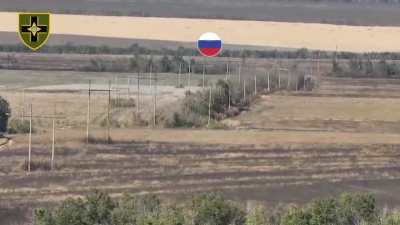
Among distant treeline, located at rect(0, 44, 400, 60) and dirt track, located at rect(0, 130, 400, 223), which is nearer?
dirt track, located at rect(0, 130, 400, 223)

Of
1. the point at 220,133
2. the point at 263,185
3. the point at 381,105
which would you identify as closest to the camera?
the point at 263,185

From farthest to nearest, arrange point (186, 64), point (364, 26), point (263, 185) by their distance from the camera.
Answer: point (364, 26) → point (186, 64) → point (263, 185)

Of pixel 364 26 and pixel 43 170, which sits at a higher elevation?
pixel 364 26

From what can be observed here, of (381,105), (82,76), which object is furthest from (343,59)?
(381,105)

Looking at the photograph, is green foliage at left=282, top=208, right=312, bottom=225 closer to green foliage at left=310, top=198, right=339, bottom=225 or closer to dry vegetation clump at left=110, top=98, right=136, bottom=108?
green foliage at left=310, top=198, right=339, bottom=225

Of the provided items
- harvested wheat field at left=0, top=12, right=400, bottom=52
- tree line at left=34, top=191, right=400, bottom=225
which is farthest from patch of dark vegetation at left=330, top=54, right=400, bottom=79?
tree line at left=34, top=191, right=400, bottom=225

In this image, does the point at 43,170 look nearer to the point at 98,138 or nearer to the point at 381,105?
the point at 98,138

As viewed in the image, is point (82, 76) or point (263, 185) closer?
point (263, 185)

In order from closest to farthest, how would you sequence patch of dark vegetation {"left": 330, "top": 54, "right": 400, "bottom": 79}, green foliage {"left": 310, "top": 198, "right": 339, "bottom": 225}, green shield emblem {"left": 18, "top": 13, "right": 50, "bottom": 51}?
green shield emblem {"left": 18, "top": 13, "right": 50, "bottom": 51}, green foliage {"left": 310, "top": 198, "right": 339, "bottom": 225}, patch of dark vegetation {"left": 330, "top": 54, "right": 400, "bottom": 79}
